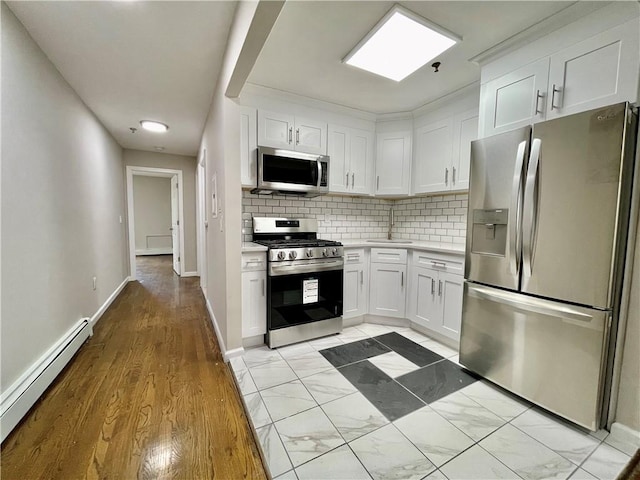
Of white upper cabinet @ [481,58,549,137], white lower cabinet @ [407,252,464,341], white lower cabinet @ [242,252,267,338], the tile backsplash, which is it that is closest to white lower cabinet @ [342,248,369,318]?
white lower cabinet @ [407,252,464,341]

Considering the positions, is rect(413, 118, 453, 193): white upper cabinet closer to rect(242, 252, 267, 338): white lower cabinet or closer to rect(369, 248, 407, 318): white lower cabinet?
rect(369, 248, 407, 318): white lower cabinet

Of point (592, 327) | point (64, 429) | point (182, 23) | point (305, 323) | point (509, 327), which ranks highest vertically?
point (182, 23)

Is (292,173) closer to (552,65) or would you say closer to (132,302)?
(552,65)

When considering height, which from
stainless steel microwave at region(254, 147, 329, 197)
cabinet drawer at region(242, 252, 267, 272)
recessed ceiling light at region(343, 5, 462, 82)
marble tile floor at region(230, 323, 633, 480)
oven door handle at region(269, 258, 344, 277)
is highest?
recessed ceiling light at region(343, 5, 462, 82)

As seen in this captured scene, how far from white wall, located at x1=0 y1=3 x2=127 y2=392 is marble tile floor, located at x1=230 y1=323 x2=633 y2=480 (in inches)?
53.1

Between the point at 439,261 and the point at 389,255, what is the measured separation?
0.53 m

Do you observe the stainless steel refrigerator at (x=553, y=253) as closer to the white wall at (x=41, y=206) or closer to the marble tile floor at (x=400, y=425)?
the marble tile floor at (x=400, y=425)

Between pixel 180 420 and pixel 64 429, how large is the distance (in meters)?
0.60

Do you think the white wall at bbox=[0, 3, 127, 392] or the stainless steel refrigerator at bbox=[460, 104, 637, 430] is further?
the white wall at bbox=[0, 3, 127, 392]

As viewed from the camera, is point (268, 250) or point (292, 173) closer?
point (268, 250)

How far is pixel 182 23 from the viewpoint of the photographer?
5.65 ft

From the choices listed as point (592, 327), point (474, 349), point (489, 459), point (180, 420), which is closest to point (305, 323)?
point (180, 420)

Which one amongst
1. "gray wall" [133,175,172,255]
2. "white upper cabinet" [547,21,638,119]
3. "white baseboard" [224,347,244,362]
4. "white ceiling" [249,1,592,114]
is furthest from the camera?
"gray wall" [133,175,172,255]

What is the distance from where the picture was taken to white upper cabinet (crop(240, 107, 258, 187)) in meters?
2.48
